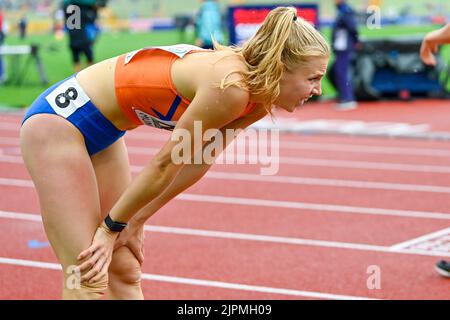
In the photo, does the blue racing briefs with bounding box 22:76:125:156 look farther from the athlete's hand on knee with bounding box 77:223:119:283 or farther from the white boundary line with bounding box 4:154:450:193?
the white boundary line with bounding box 4:154:450:193

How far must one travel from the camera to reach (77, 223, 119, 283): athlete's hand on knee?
3676 mm

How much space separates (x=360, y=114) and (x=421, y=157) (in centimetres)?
446

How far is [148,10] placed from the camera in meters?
50.1

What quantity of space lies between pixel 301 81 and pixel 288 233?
4.08 metres

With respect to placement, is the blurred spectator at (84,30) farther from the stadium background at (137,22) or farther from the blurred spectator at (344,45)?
the stadium background at (137,22)

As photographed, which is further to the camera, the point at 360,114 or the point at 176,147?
the point at 360,114

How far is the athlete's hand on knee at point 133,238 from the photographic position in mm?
4137

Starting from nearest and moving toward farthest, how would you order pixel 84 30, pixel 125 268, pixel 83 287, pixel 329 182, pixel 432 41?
1. pixel 83 287
2. pixel 125 268
3. pixel 432 41
4. pixel 329 182
5. pixel 84 30

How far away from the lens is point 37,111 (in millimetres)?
3848

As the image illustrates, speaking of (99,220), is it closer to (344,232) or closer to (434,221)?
(344,232)

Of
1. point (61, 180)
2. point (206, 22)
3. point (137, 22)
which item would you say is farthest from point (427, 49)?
point (137, 22)

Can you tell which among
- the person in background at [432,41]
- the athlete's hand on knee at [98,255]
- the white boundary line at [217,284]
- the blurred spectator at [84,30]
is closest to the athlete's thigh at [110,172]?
the athlete's hand on knee at [98,255]

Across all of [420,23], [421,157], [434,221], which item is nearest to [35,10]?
[420,23]

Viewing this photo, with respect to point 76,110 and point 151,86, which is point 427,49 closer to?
point 151,86
